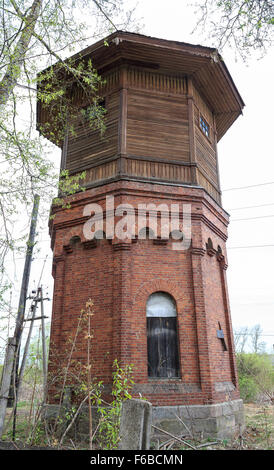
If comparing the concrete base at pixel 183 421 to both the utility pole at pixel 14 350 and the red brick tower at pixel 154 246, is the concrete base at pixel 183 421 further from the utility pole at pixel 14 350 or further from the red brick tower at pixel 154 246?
the utility pole at pixel 14 350

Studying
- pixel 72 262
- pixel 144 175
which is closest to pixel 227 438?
pixel 72 262

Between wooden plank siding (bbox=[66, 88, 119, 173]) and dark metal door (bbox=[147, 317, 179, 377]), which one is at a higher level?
wooden plank siding (bbox=[66, 88, 119, 173])

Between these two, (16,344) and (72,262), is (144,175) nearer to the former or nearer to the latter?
(72,262)

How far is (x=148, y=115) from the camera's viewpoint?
9594mm

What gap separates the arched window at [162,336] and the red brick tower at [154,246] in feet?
0.07

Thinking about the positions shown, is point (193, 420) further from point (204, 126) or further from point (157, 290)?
point (204, 126)

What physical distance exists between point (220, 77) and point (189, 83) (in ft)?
3.53

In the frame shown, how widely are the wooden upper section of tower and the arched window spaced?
313 centimetres

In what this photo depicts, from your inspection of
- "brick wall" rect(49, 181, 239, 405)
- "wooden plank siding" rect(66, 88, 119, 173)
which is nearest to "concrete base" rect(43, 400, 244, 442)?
"brick wall" rect(49, 181, 239, 405)

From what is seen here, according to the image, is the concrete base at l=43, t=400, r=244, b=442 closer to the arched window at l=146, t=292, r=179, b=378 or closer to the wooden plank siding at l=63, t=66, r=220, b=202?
the arched window at l=146, t=292, r=179, b=378

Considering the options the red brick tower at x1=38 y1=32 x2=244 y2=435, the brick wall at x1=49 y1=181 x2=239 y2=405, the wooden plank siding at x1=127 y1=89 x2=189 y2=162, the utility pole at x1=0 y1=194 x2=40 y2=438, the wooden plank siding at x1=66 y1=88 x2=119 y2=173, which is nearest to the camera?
the brick wall at x1=49 y1=181 x2=239 y2=405

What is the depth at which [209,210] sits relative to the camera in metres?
9.59

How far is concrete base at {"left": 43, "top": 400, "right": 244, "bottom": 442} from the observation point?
7.01 metres

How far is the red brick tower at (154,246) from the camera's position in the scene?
24.9 ft
